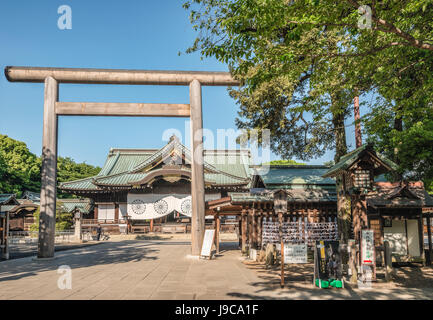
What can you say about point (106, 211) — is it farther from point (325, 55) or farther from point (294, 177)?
point (325, 55)

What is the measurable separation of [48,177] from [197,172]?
552cm

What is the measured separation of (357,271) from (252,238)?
5903 mm

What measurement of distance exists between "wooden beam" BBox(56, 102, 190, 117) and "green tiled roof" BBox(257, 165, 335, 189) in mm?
5180

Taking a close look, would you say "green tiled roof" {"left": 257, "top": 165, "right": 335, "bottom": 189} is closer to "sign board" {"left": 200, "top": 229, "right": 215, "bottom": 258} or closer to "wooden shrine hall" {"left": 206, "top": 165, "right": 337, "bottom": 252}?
"wooden shrine hall" {"left": 206, "top": 165, "right": 337, "bottom": 252}

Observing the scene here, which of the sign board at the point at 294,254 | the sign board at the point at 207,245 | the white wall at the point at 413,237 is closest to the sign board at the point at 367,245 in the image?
the sign board at the point at 294,254

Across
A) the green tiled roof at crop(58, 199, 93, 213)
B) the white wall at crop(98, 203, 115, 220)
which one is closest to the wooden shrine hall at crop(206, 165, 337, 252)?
the white wall at crop(98, 203, 115, 220)

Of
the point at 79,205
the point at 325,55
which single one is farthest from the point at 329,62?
the point at 79,205

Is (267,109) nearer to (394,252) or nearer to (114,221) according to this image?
(394,252)

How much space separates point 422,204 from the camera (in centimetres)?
1151

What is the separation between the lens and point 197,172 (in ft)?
41.7

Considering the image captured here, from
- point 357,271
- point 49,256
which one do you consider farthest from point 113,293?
point 49,256

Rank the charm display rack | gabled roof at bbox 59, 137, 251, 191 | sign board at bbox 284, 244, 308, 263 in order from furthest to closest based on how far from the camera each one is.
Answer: gabled roof at bbox 59, 137, 251, 191
the charm display rack
sign board at bbox 284, 244, 308, 263

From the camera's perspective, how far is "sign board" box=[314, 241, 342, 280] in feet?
24.8

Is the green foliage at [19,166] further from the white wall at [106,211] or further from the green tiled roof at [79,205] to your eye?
the white wall at [106,211]
